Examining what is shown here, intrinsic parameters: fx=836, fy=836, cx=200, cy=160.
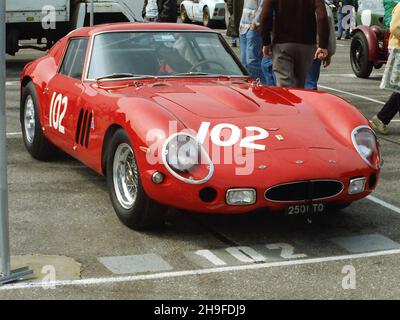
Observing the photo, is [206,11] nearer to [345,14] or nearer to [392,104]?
[345,14]

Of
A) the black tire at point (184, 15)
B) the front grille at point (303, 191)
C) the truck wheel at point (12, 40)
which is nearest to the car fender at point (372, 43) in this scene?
the truck wheel at point (12, 40)

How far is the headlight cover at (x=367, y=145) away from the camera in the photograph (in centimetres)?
539

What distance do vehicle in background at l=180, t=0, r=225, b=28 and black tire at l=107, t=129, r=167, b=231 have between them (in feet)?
69.0

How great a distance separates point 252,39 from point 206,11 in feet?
56.5

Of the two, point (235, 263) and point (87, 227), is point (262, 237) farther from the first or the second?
point (87, 227)

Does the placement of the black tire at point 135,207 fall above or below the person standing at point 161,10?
below

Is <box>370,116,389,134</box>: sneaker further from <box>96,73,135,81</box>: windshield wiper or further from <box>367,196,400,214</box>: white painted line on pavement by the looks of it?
<box>96,73,135,81</box>: windshield wiper

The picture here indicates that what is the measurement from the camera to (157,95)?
581 cm

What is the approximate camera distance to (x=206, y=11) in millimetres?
26859

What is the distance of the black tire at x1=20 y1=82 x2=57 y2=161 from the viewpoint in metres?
7.38

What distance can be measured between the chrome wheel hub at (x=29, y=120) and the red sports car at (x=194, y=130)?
64 centimetres

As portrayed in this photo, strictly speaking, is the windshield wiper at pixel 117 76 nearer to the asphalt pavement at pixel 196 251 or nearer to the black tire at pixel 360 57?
the asphalt pavement at pixel 196 251

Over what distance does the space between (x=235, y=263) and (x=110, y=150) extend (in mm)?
1353

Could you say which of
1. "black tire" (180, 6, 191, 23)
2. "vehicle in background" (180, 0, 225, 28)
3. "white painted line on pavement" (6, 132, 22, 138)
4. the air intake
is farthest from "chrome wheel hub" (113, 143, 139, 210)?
"black tire" (180, 6, 191, 23)
